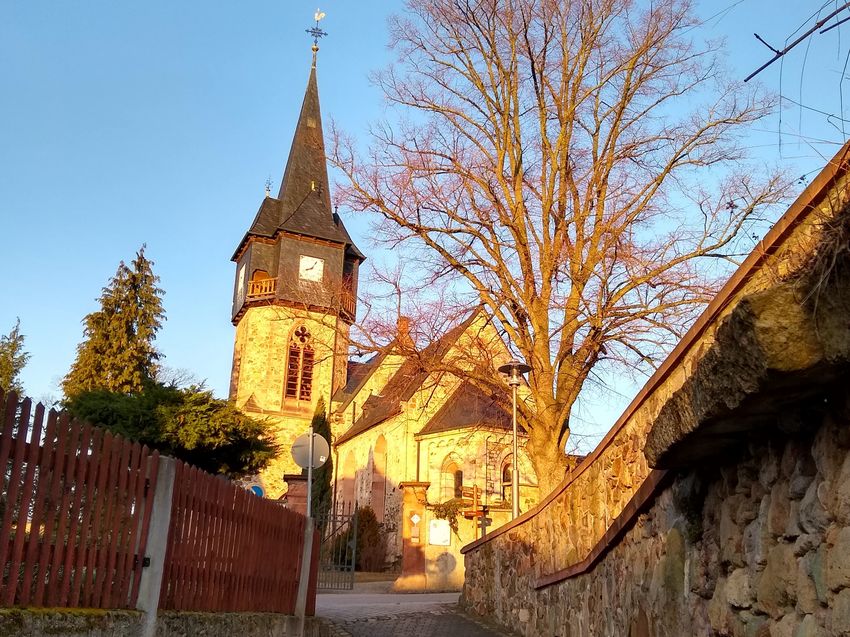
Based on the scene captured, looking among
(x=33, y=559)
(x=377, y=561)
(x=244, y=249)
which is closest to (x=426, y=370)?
(x=33, y=559)

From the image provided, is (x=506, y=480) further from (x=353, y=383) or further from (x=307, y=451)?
(x=307, y=451)

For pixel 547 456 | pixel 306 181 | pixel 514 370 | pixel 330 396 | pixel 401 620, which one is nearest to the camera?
pixel 401 620

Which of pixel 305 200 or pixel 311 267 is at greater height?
pixel 305 200

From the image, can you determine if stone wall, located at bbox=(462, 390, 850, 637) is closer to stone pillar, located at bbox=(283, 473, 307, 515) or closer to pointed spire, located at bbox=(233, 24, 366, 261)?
stone pillar, located at bbox=(283, 473, 307, 515)

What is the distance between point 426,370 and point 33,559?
9.40 metres

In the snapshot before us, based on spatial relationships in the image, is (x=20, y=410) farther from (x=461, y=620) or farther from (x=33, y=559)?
(x=461, y=620)

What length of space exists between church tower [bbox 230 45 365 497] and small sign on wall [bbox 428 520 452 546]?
57.7ft

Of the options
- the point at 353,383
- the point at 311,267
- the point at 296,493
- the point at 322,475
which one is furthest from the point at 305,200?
the point at 296,493

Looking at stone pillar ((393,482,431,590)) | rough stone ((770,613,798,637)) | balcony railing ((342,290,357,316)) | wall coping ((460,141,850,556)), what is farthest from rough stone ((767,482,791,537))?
stone pillar ((393,482,431,590))

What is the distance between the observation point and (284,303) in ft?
140

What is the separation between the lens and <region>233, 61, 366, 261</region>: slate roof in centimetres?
4425

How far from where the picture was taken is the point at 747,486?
150 inches

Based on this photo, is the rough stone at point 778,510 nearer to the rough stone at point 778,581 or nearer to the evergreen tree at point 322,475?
the rough stone at point 778,581

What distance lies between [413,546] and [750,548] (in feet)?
60.1
